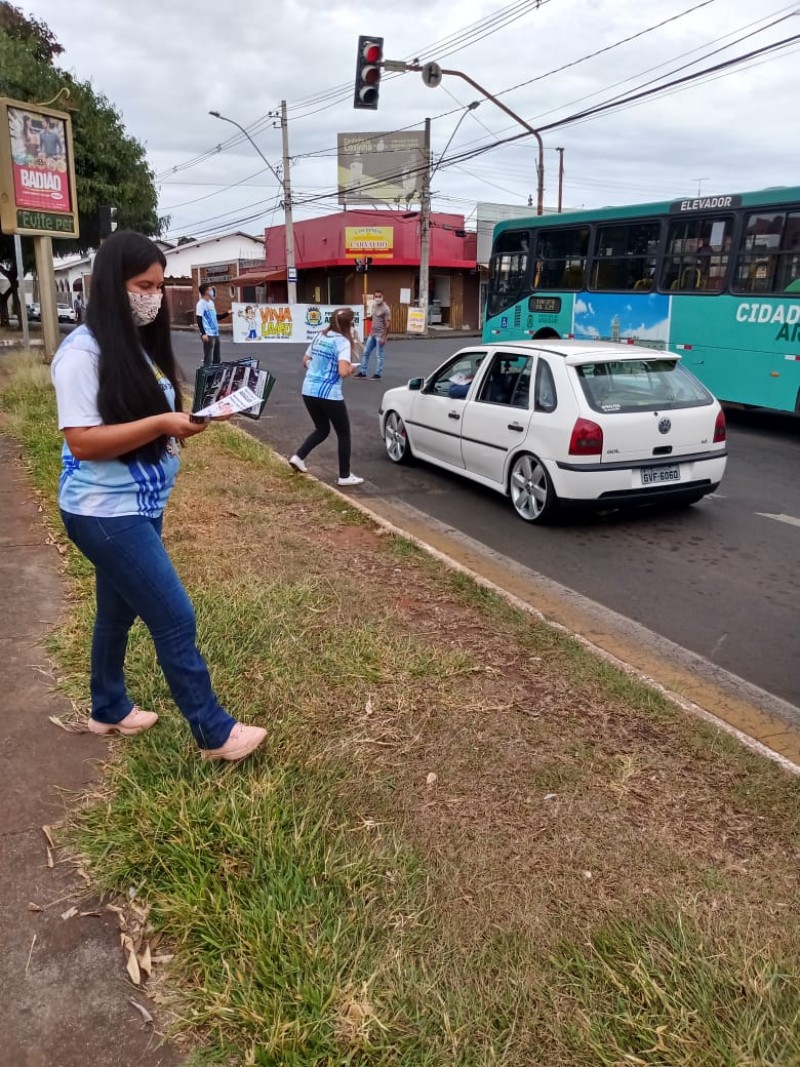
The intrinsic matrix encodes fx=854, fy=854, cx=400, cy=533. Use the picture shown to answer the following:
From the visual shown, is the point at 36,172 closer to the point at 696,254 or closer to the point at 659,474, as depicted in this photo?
the point at 696,254

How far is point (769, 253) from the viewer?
1124 cm

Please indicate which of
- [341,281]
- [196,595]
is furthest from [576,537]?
[341,281]

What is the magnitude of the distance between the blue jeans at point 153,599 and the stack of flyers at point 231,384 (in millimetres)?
452

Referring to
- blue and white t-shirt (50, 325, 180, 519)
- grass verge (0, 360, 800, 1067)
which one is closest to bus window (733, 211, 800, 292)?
grass verge (0, 360, 800, 1067)

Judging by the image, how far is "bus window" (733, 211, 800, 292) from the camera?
36.0ft

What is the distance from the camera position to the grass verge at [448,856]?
6.77 ft

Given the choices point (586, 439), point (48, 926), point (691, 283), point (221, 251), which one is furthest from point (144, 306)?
point (221, 251)

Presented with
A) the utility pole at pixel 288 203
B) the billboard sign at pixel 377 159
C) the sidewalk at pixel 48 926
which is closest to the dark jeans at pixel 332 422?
the sidewalk at pixel 48 926

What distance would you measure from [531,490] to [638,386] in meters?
1.21

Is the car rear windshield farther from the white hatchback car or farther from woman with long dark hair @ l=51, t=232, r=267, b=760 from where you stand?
woman with long dark hair @ l=51, t=232, r=267, b=760

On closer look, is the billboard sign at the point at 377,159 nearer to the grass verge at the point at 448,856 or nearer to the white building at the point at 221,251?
the white building at the point at 221,251

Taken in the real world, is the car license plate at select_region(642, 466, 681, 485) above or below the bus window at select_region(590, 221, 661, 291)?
below

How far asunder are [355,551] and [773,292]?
8170 millimetres

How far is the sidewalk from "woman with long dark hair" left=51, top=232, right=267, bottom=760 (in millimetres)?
593
